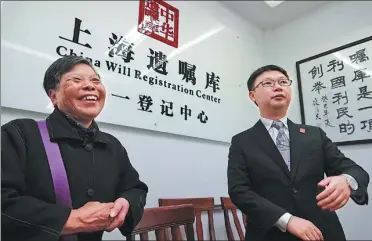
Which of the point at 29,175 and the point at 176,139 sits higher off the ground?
the point at 176,139

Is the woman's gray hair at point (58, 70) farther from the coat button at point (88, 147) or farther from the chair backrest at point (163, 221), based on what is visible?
the chair backrest at point (163, 221)

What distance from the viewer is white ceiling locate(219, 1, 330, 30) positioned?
122 cm

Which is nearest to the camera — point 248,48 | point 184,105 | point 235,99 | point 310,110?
point 310,110

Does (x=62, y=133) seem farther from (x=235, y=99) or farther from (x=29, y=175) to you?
(x=235, y=99)

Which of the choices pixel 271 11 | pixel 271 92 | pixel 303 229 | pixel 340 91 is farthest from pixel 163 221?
pixel 271 11

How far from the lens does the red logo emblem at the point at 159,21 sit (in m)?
1.61

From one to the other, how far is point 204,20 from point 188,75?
409 millimetres

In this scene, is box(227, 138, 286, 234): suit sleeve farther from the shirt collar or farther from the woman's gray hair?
the woman's gray hair

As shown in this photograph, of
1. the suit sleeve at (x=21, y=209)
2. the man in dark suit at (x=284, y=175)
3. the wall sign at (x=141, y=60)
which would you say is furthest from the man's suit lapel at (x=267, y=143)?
the suit sleeve at (x=21, y=209)

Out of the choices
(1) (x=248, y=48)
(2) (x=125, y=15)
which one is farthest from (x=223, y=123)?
(2) (x=125, y=15)

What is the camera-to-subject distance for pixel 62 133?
0.74 m

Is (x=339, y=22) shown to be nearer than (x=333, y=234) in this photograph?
No

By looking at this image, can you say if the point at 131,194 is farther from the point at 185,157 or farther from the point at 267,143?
the point at 185,157

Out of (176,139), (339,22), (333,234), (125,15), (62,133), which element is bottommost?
(333,234)
